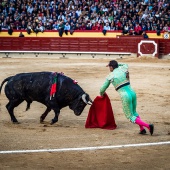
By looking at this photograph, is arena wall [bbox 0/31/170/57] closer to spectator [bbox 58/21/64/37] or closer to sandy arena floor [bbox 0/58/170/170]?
spectator [bbox 58/21/64/37]

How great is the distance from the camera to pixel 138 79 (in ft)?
54.8

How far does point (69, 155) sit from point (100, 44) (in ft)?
65.1

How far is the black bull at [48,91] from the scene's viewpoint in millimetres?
8953

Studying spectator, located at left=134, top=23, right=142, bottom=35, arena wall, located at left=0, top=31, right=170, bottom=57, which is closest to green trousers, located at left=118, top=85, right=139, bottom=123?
arena wall, located at left=0, top=31, right=170, bottom=57

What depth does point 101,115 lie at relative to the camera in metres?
8.83

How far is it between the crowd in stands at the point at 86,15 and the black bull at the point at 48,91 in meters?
16.6

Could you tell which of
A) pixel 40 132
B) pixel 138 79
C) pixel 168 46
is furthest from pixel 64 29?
pixel 40 132

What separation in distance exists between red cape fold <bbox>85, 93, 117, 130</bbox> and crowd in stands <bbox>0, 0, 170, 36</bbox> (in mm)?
16731

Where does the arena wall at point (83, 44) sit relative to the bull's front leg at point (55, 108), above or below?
below

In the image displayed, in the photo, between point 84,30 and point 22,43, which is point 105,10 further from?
point 22,43

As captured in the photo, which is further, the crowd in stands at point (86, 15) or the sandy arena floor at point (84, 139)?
the crowd in stands at point (86, 15)

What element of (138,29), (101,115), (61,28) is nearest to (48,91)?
(101,115)

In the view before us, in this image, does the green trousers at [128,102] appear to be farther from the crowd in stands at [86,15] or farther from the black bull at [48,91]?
the crowd in stands at [86,15]

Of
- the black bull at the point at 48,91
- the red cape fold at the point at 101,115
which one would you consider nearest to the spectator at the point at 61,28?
the black bull at the point at 48,91
